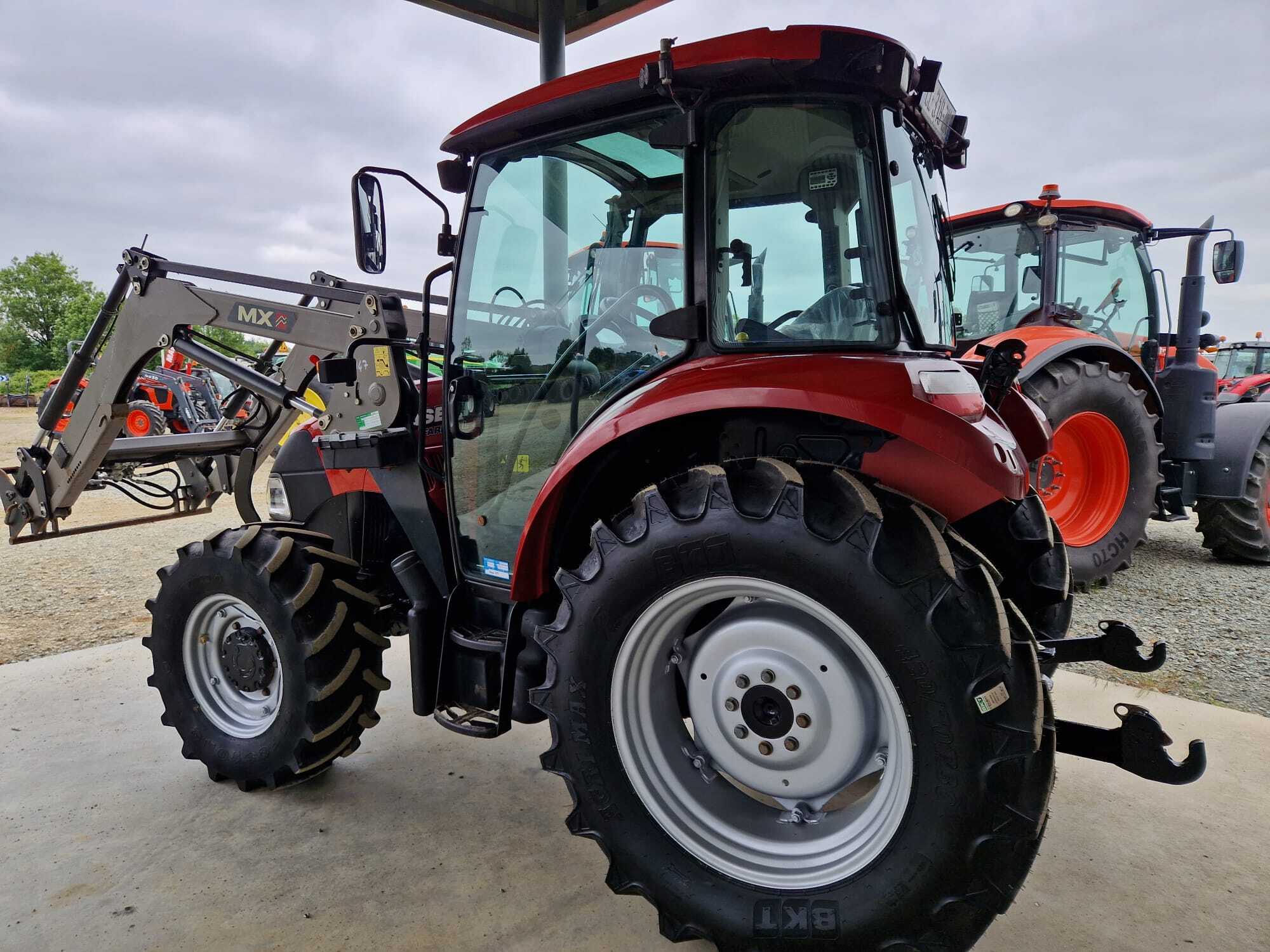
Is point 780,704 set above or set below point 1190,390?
below

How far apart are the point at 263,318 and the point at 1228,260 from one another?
5.98 meters

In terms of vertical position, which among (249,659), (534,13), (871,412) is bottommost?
(249,659)

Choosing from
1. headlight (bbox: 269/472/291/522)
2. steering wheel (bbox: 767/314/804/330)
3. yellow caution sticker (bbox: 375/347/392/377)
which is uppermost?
steering wheel (bbox: 767/314/804/330)

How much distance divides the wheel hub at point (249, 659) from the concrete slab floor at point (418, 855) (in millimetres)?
387

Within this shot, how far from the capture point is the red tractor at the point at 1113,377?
5051 mm

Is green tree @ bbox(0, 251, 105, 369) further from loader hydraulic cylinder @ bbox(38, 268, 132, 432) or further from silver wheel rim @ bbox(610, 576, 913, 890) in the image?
silver wheel rim @ bbox(610, 576, 913, 890)

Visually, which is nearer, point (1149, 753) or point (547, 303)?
point (1149, 753)

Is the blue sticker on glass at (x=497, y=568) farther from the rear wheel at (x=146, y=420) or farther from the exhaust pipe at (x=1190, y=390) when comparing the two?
the rear wheel at (x=146, y=420)

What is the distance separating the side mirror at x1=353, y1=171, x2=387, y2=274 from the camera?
2.40 metres

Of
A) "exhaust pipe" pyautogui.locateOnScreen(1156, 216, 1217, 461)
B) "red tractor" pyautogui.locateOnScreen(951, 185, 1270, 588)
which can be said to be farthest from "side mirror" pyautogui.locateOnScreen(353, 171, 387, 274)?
"exhaust pipe" pyautogui.locateOnScreen(1156, 216, 1217, 461)

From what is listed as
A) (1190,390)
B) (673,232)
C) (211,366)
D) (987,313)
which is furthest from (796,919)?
(1190,390)

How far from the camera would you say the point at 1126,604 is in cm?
484

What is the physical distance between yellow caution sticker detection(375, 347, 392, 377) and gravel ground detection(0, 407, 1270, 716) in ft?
9.50

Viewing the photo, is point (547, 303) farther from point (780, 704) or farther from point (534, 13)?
point (534, 13)
